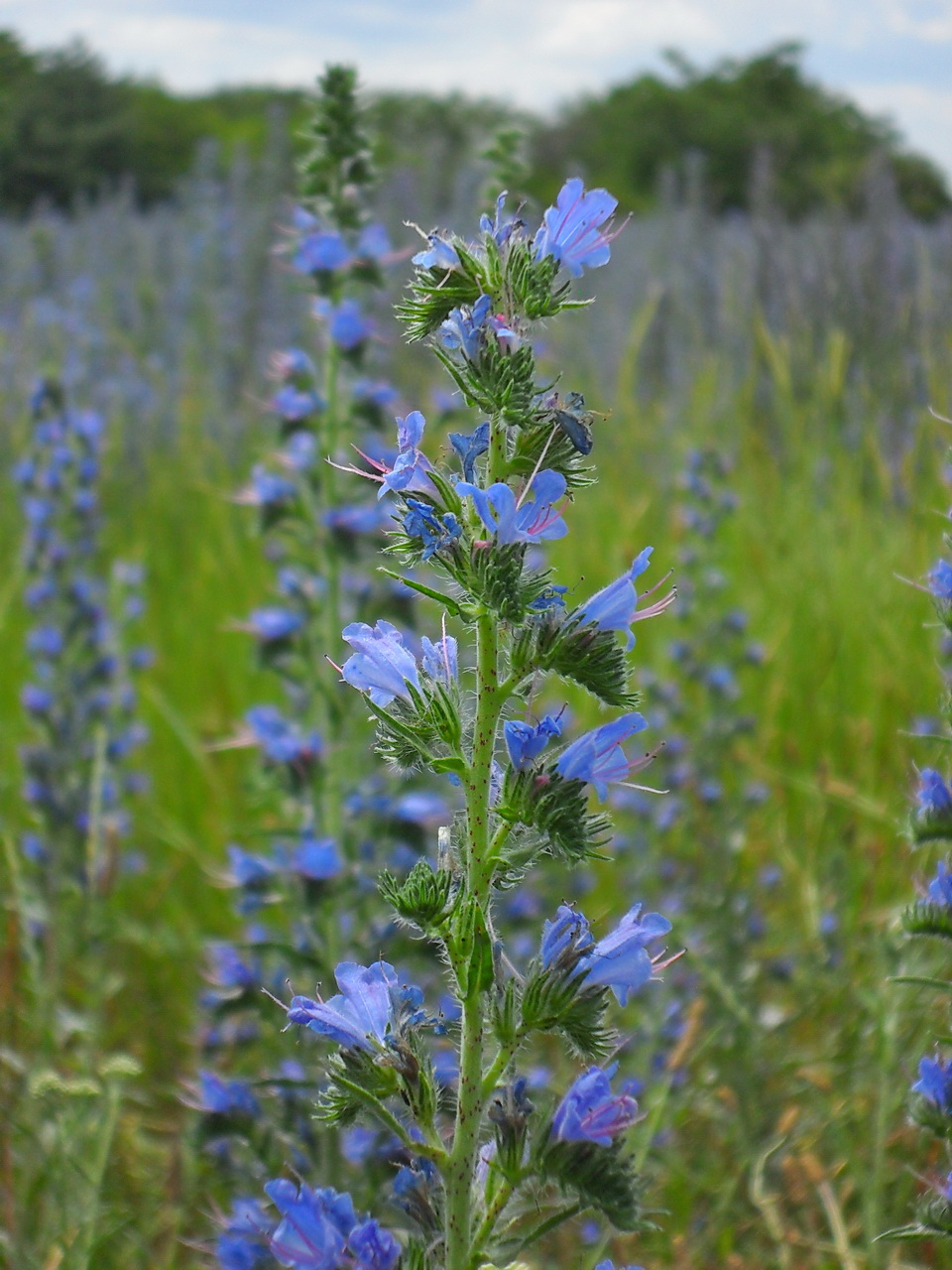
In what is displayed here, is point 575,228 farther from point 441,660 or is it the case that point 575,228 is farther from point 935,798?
point 935,798

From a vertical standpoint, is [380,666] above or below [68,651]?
above

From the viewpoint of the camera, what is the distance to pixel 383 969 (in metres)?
1.09

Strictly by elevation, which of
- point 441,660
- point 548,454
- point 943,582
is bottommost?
point 441,660

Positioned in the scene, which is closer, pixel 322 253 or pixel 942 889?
pixel 942 889

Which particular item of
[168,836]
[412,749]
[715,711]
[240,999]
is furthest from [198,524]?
[412,749]

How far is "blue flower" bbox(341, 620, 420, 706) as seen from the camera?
1.11 m

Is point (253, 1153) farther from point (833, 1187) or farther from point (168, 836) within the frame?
point (168, 836)

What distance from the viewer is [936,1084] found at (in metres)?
1.26

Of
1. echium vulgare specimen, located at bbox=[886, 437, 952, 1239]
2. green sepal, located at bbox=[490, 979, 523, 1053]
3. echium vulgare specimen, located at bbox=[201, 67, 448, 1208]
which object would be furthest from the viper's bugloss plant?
echium vulgare specimen, located at bbox=[886, 437, 952, 1239]

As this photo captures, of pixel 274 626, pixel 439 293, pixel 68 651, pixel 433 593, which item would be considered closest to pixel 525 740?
pixel 433 593

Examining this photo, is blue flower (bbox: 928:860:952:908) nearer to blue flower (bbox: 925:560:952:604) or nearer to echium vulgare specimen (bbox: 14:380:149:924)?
blue flower (bbox: 925:560:952:604)

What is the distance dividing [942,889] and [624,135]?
3091 cm

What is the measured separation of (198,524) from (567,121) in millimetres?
34570

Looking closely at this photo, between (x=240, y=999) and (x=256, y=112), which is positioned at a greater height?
(x=256, y=112)
